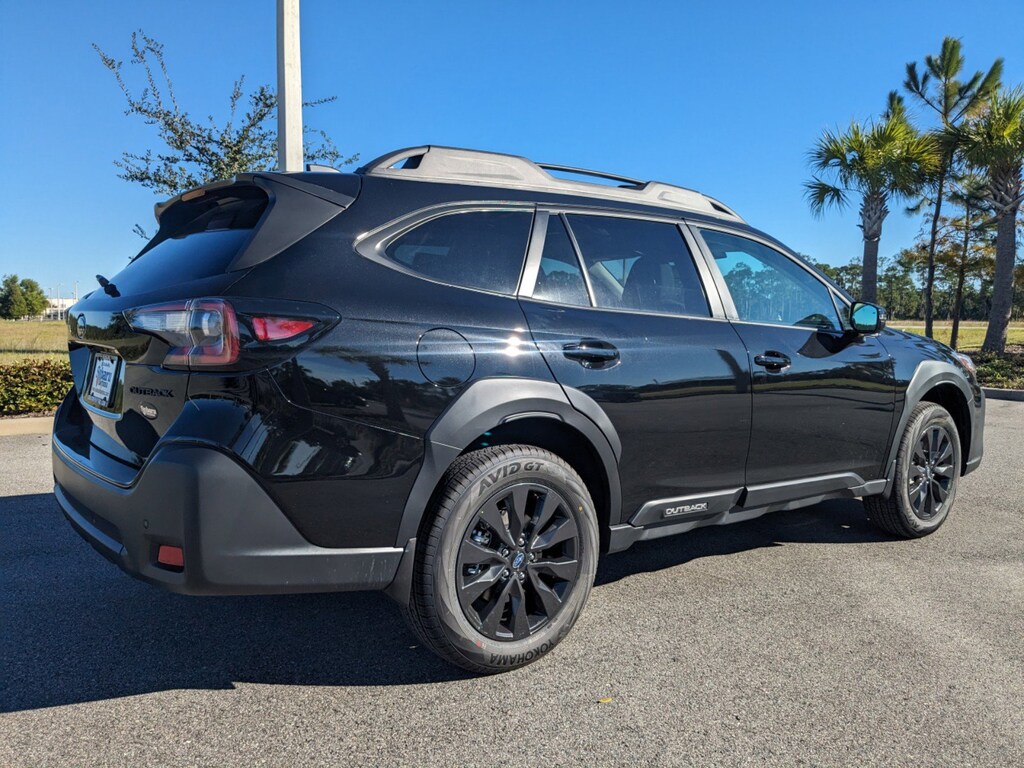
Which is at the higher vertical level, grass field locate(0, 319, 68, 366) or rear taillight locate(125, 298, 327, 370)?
rear taillight locate(125, 298, 327, 370)

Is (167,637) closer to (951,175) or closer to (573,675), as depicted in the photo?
(573,675)

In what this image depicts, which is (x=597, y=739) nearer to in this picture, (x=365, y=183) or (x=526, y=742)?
(x=526, y=742)

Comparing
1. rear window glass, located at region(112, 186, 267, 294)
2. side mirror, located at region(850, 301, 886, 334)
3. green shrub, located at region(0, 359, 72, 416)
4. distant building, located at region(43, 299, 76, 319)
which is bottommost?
distant building, located at region(43, 299, 76, 319)

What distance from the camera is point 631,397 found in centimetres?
297

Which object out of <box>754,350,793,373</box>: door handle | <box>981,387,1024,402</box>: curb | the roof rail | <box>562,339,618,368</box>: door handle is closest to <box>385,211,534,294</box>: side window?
the roof rail

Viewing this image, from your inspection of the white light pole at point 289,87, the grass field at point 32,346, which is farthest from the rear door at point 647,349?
the white light pole at point 289,87

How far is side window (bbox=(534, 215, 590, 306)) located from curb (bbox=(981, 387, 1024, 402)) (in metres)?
12.7

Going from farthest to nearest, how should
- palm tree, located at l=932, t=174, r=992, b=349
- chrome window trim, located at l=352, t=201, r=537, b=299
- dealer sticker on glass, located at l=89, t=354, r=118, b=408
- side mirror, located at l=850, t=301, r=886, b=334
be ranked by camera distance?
→ palm tree, located at l=932, t=174, r=992, b=349
side mirror, located at l=850, t=301, r=886, b=334
dealer sticker on glass, located at l=89, t=354, r=118, b=408
chrome window trim, located at l=352, t=201, r=537, b=299

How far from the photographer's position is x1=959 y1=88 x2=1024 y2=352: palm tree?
1755 cm

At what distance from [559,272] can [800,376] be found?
1386mm

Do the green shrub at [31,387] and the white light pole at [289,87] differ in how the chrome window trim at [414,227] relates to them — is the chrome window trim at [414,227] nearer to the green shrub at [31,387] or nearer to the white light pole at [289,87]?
the white light pole at [289,87]

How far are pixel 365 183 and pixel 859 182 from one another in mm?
21781

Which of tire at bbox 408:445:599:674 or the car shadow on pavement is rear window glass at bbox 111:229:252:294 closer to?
tire at bbox 408:445:599:674

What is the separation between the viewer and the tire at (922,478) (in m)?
4.27
